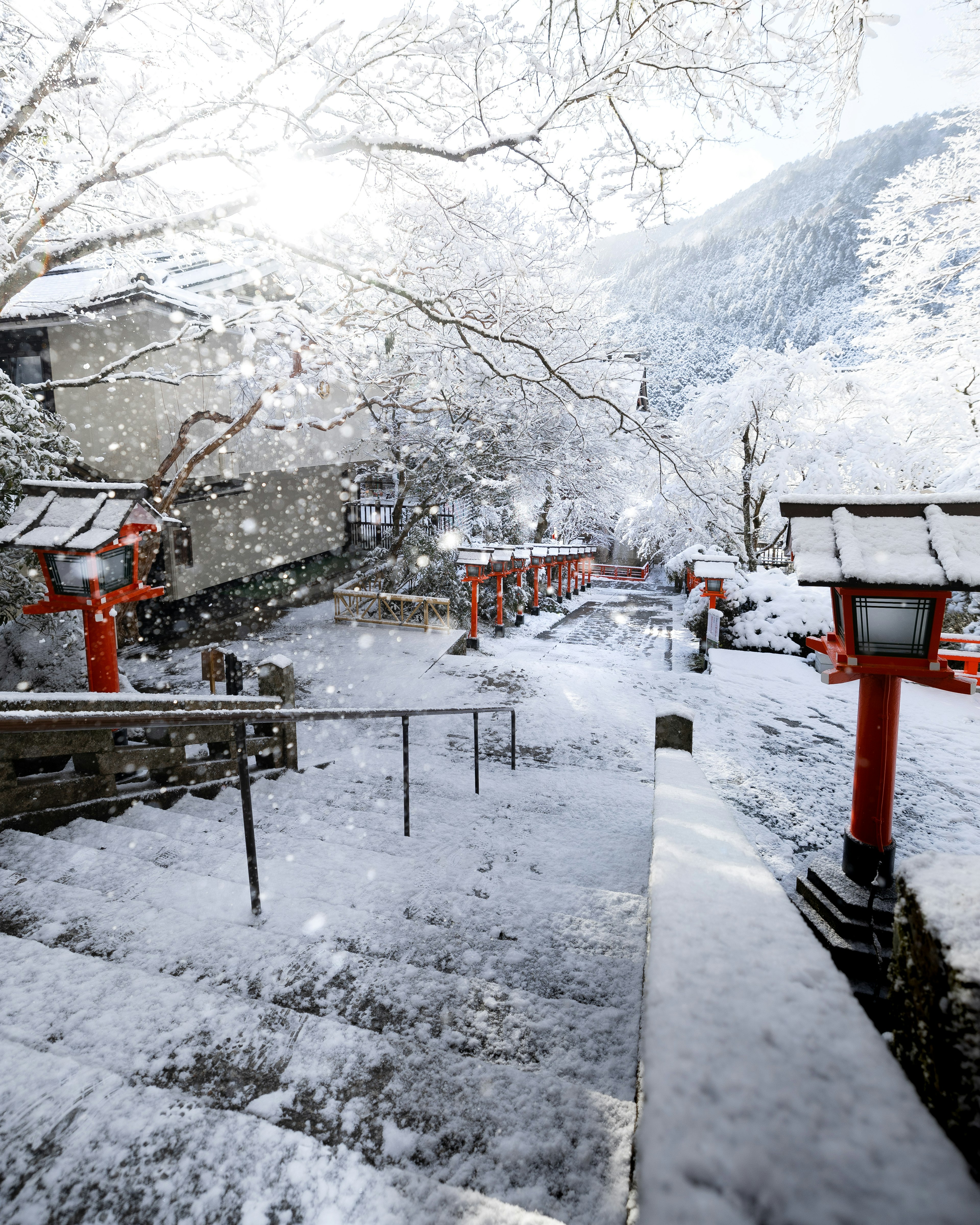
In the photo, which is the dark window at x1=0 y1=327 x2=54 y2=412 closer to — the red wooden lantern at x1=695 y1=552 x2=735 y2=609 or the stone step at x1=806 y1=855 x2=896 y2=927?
the red wooden lantern at x1=695 y1=552 x2=735 y2=609

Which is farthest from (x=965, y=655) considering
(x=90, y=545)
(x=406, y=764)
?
(x=90, y=545)

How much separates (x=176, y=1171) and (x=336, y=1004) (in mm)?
800

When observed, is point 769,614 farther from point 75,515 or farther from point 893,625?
point 75,515

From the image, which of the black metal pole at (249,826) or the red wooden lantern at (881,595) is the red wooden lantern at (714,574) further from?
the black metal pole at (249,826)

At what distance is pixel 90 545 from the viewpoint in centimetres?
548

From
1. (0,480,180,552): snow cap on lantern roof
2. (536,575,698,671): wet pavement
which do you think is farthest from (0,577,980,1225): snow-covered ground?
(536,575,698,671): wet pavement

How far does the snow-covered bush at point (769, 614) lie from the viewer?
43.8 ft

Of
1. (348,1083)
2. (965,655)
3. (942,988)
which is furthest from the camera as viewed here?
(965,655)

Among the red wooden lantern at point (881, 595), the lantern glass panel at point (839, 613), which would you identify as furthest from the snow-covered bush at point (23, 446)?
the lantern glass panel at point (839, 613)

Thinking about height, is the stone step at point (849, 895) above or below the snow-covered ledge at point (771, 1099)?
below

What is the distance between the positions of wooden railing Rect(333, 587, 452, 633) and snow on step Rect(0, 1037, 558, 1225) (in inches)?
476

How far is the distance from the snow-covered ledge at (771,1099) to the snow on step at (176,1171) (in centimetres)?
75

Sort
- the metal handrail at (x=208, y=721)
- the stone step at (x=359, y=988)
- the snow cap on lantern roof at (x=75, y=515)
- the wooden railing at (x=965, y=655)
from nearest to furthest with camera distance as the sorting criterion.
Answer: the stone step at (x=359, y=988), the metal handrail at (x=208, y=721), the snow cap on lantern roof at (x=75, y=515), the wooden railing at (x=965, y=655)

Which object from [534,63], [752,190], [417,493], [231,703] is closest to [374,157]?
[534,63]
